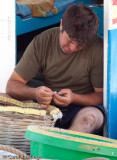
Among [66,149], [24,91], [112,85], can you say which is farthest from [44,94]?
[66,149]

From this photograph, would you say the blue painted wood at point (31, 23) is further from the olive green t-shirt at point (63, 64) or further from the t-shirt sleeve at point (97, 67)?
the t-shirt sleeve at point (97, 67)

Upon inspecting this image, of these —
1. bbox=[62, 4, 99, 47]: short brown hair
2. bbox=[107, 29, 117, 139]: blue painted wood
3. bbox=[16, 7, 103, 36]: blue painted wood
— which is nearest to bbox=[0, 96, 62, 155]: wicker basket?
bbox=[107, 29, 117, 139]: blue painted wood

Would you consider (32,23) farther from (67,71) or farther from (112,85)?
(112,85)

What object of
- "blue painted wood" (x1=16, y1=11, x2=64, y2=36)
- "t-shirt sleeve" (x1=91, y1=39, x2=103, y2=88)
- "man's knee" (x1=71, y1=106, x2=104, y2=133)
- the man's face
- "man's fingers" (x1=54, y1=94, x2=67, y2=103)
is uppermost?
"blue painted wood" (x1=16, y1=11, x2=64, y2=36)

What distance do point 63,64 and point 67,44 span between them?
12.3 inches

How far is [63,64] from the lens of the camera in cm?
341

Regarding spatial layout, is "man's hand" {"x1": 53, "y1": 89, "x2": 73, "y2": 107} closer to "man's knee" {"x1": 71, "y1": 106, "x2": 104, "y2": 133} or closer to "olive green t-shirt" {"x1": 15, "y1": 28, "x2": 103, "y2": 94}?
"man's knee" {"x1": 71, "y1": 106, "x2": 104, "y2": 133}

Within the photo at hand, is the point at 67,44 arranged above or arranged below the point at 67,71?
above

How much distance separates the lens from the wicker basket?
284cm

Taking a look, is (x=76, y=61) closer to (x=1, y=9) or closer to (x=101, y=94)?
(x=101, y=94)

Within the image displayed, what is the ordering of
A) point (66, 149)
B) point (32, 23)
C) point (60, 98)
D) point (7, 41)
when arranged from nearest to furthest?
point (66, 149)
point (60, 98)
point (7, 41)
point (32, 23)

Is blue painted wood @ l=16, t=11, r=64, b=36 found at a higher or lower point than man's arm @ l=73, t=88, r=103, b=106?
higher

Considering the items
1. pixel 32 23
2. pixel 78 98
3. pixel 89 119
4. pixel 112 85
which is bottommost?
pixel 89 119

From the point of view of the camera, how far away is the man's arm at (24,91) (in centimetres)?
308
